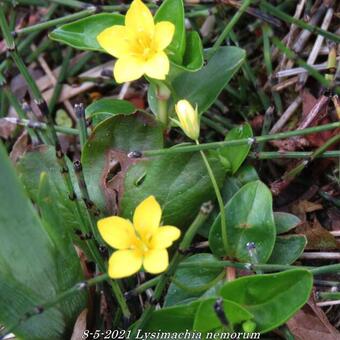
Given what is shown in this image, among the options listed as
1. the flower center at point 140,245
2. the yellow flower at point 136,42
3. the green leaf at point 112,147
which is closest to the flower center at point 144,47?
the yellow flower at point 136,42

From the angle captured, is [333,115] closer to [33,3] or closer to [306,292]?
[306,292]

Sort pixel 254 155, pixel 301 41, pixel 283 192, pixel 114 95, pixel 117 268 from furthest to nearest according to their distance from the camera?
pixel 114 95 < pixel 301 41 < pixel 283 192 < pixel 254 155 < pixel 117 268

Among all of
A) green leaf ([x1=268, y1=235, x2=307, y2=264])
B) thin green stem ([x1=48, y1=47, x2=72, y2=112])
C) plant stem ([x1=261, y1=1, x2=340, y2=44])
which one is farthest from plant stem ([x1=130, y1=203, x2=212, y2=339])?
thin green stem ([x1=48, y1=47, x2=72, y2=112])

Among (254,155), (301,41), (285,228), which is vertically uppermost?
(301,41)

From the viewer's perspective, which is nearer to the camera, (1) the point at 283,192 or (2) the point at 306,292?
(2) the point at 306,292

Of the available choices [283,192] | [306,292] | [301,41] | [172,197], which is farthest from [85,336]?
[301,41]

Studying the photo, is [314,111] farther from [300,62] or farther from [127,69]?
[127,69]

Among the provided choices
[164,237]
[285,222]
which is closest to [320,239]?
[285,222]
